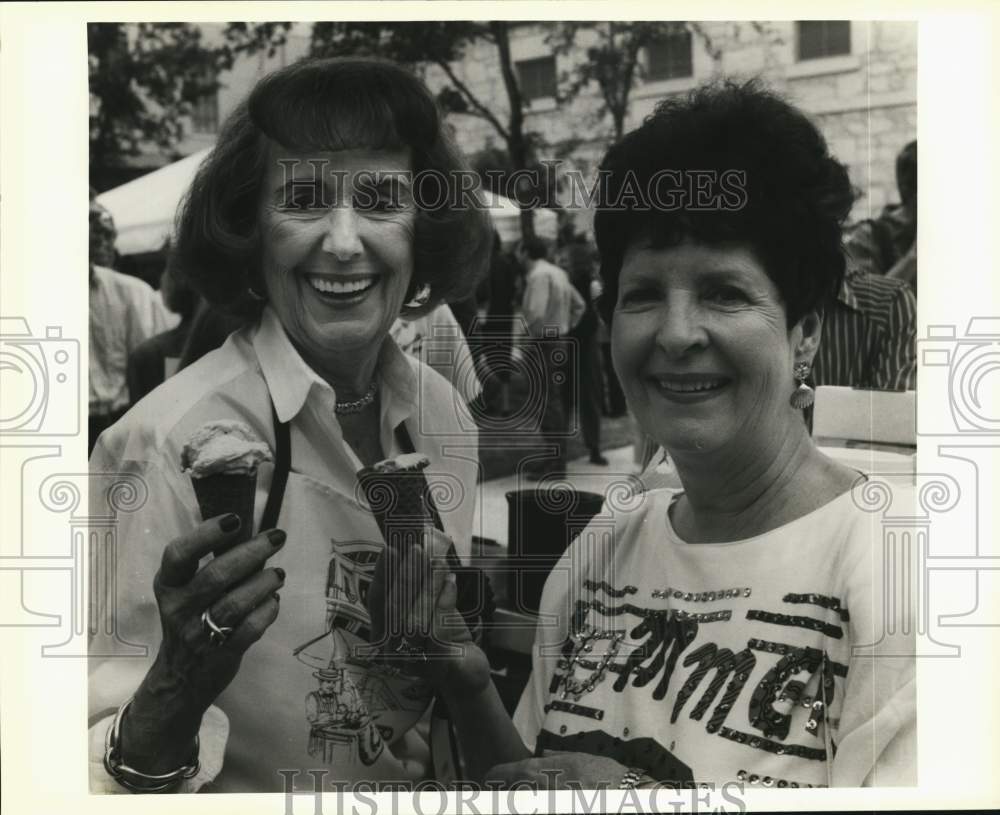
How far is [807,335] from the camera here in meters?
Result: 3.41

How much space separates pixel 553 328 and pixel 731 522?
32.4 inches

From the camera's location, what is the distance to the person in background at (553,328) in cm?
351

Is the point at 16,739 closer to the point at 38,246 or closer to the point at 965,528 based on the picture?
the point at 38,246

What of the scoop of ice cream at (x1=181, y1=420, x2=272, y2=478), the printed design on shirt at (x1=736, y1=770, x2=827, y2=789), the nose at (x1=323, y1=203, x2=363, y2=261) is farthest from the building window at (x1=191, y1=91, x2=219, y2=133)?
the printed design on shirt at (x1=736, y1=770, x2=827, y2=789)

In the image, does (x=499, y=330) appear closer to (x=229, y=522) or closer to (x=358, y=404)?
(x=358, y=404)

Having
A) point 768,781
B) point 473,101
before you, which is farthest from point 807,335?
point 768,781

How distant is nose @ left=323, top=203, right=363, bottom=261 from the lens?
3434 mm

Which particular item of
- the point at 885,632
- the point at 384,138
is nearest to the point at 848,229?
the point at 885,632

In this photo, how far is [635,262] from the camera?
3.41m

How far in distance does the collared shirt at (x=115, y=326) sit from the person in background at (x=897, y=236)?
2.21 m

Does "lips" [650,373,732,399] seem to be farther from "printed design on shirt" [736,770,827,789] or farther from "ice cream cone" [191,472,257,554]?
"ice cream cone" [191,472,257,554]

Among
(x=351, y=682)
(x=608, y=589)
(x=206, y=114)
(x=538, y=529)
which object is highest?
(x=206, y=114)

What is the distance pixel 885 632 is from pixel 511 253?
5.49 ft

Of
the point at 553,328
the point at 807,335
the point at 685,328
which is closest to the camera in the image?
the point at 685,328
